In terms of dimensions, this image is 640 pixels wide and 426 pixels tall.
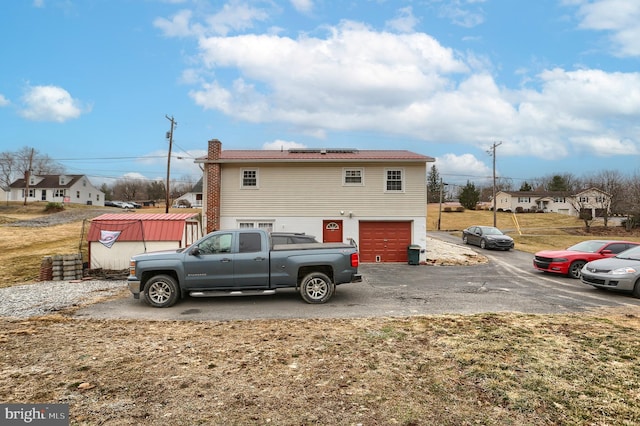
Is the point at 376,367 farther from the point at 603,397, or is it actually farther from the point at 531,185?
the point at 531,185

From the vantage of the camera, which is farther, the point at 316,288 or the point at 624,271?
the point at 624,271

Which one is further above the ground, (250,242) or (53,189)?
Answer: (53,189)

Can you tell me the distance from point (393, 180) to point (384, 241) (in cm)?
310

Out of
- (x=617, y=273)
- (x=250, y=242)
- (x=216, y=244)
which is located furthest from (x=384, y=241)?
(x=216, y=244)

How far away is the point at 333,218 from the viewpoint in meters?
17.9

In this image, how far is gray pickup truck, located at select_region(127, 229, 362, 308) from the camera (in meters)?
8.70

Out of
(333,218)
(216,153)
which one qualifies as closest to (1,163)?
(216,153)

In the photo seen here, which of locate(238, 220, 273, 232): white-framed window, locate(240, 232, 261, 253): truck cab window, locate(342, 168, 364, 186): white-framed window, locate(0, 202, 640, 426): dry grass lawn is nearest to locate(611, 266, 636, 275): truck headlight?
locate(0, 202, 640, 426): dry grass lawn

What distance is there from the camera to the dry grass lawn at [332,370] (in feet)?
12.1

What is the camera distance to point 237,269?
8.79 m

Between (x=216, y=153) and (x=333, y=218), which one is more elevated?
(x=216, y=153)

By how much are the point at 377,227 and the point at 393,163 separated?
10.8 ft

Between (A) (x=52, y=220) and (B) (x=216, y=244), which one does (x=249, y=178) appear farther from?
(A) (x=52, y=220)

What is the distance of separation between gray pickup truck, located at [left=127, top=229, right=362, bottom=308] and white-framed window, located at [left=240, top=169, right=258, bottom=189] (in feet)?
29.8
